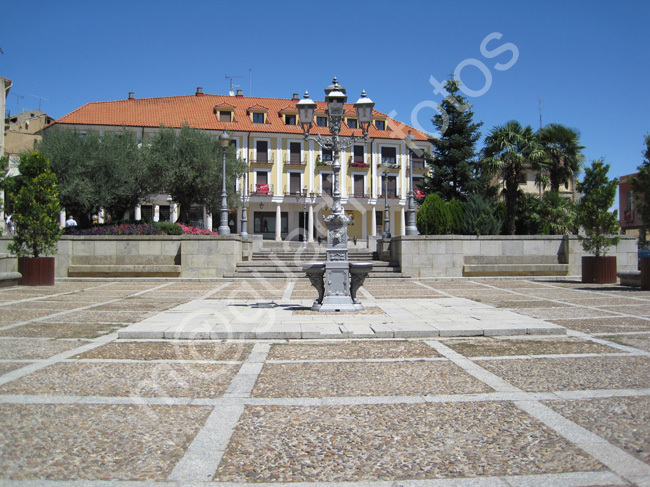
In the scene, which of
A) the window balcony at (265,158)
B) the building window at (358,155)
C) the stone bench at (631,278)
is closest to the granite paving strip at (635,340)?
the stone bench at (631,278)

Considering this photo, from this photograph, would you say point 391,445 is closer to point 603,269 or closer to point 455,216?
point 603,269

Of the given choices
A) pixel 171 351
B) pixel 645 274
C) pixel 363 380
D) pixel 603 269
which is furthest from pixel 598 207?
pixel 171 351

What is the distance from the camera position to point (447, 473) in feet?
9.88

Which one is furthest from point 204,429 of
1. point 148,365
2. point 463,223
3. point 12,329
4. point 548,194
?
point 548,194

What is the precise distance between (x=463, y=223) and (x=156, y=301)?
16745 millimetres

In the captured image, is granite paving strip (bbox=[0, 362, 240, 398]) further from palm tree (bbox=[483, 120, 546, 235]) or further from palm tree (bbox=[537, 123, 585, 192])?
palm tree (bbox=[537, 123, 585, 192])

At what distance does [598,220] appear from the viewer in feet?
52.4

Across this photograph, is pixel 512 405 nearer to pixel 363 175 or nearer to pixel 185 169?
pixel 185 169

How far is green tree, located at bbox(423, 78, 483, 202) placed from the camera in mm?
34906

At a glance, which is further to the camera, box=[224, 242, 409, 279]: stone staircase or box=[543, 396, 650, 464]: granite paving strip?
box=[224, 242, 409, 279]: stone staircase

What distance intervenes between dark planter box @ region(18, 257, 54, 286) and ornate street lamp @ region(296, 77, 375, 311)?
32.2ft

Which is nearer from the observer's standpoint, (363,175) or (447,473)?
(447,473)

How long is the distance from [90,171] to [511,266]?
18.3 meters

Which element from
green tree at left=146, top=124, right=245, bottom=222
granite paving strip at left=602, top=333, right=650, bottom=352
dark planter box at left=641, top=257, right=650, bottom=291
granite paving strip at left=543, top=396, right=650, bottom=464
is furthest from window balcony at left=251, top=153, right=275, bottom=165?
granite paving strip at left=543, top=396, right=650, bottom=464
